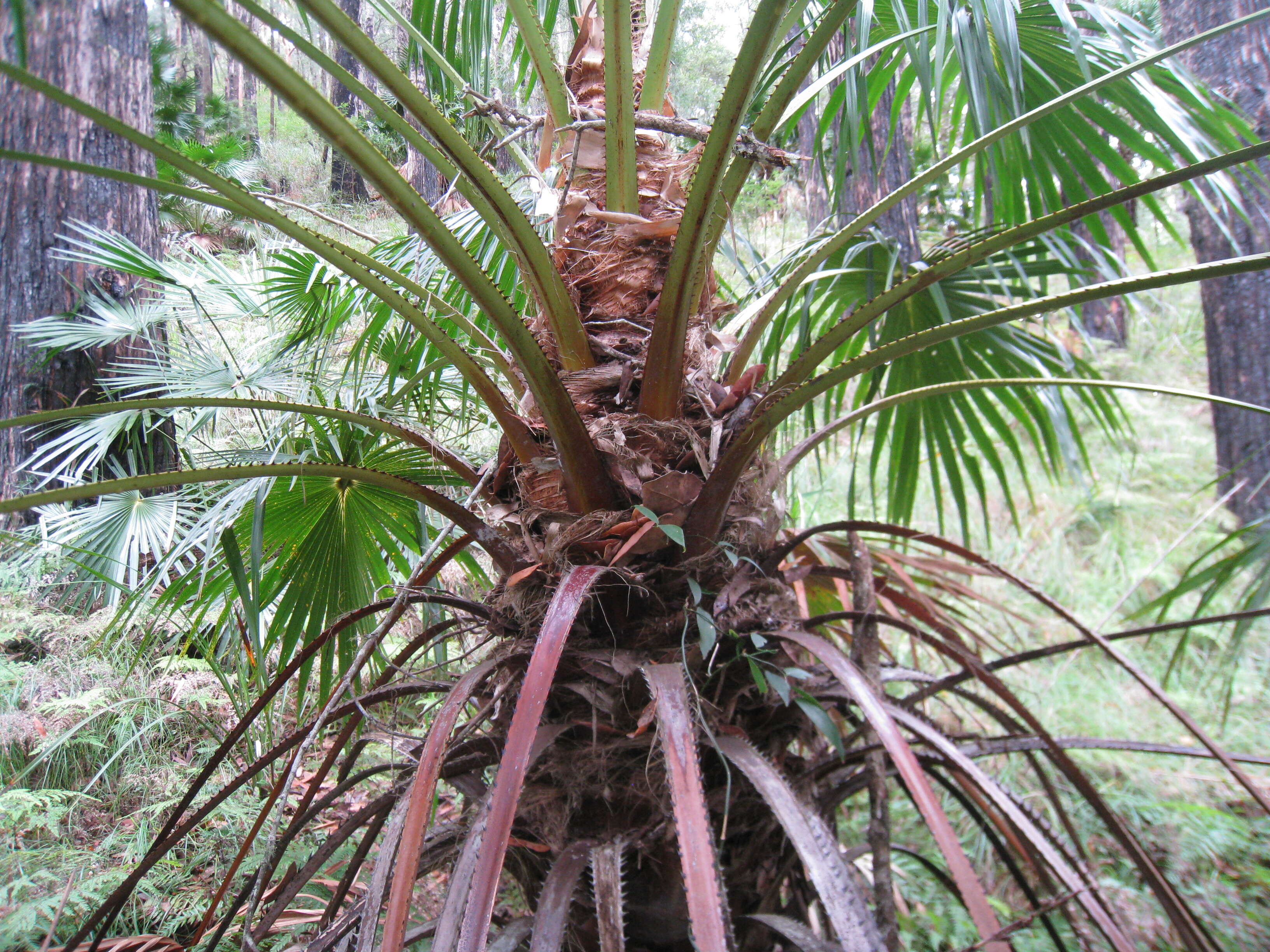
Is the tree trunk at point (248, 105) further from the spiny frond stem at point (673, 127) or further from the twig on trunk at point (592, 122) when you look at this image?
the spiny frond stem at point (673, 127)

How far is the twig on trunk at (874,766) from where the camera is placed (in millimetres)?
692

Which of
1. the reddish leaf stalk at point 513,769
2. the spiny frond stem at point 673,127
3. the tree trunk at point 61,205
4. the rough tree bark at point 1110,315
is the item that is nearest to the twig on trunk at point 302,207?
the spiny frond stem at point 673,127

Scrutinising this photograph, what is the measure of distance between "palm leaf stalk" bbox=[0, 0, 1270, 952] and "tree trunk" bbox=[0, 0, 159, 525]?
162cm

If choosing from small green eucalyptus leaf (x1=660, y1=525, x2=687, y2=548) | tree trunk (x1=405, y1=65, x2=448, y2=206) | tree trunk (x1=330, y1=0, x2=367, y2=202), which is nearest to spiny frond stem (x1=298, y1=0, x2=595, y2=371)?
small green eucalyptus leaf (x1=660, y1=525, x2=687, y2=548)

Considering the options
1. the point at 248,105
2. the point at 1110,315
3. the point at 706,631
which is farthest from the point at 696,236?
the point at 248,105

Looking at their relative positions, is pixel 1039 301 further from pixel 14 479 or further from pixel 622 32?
pixel 14 479

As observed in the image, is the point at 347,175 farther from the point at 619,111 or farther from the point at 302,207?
the point at 619,111

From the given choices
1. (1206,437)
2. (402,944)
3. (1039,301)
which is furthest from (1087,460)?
(1206,437)

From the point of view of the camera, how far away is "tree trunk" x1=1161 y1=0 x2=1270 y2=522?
2.24m

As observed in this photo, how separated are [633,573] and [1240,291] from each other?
8.87 ft

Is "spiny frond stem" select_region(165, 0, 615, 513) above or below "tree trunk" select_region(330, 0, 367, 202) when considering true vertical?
below

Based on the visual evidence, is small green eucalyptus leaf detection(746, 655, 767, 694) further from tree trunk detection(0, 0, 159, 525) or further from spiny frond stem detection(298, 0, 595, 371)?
tree trunk detection(0, 0, 159, 525)

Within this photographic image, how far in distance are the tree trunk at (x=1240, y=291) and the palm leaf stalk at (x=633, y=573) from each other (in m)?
1.48

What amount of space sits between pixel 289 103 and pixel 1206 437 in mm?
6151
